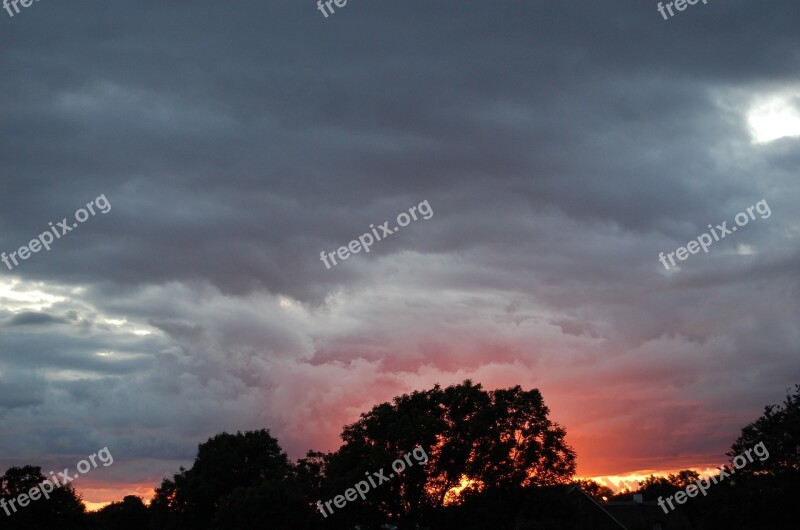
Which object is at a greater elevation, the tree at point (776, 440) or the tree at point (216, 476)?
the tree at point (216, 476)

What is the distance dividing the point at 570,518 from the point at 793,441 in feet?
63.5

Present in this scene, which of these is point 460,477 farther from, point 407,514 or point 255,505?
point 255,505

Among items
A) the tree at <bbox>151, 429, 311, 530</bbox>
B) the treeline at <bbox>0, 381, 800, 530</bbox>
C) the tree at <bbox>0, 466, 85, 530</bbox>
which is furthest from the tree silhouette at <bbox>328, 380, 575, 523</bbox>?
the tree at <bbox>0, 466, 85, 530</bbox>

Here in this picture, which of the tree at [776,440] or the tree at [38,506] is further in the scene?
the tree at [38,506]

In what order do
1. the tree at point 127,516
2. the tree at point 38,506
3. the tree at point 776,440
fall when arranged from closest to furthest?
the tree at point 776,440, the tree at point 38,506, the tree at point 127,516

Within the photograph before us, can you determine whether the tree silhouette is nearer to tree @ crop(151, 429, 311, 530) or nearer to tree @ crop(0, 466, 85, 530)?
tree @ crop(151, 429, 311, 530)

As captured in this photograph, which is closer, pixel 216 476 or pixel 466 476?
pixel 466 476

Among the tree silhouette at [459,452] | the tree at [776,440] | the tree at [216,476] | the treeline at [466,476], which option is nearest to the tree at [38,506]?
the tree at [216,476]

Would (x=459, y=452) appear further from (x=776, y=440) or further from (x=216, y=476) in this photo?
(x=216, y=476)

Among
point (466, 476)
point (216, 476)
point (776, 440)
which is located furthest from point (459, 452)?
point (216, 476)

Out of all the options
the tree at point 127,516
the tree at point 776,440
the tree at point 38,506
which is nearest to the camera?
the tree at point 776,440

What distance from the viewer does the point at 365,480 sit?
75.4 m

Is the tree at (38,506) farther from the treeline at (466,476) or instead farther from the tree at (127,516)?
the treeline at (466,476)

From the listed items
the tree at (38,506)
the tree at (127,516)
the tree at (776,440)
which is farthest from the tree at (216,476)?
the tree at (776,440)
